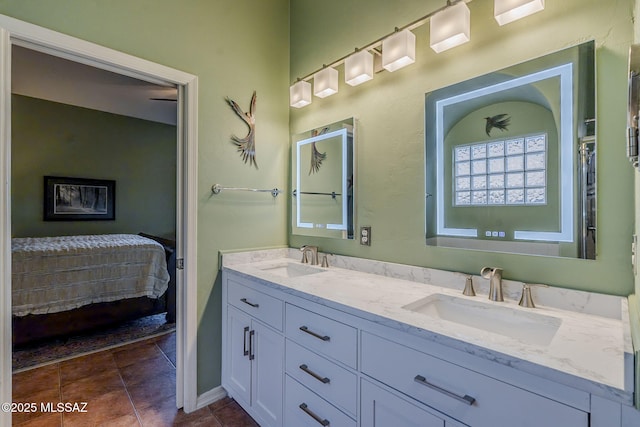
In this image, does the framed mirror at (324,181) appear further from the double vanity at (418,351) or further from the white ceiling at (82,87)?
the white ceiling at (82,87)

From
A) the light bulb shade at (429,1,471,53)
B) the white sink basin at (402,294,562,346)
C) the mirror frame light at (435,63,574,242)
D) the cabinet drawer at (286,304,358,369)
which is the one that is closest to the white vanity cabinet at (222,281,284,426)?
the cabinet drawer at (286,304,358,369)

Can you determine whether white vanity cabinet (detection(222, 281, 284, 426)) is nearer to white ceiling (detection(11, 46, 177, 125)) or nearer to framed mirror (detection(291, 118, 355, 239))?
framed mirror (detection(291, 118, 355, 239))

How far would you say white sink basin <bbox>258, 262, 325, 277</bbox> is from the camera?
194cm

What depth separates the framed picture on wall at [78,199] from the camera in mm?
4203

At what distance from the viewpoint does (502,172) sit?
50.9 inches

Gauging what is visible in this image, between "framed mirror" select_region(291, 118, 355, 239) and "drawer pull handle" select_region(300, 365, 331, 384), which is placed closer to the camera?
"drawer pull handle" select_region(300, 365, 331, 384)

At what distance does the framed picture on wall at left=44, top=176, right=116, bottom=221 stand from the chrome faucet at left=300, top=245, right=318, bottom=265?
4002 mm

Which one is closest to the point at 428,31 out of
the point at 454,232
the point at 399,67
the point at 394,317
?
the point at 399,67

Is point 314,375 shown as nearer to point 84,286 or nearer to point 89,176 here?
point 84,286

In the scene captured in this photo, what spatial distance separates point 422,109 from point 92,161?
4926 millimetres

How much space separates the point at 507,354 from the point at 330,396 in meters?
0.72

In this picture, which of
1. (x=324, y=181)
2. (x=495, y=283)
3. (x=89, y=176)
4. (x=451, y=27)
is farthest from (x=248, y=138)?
(x=89, y=176)

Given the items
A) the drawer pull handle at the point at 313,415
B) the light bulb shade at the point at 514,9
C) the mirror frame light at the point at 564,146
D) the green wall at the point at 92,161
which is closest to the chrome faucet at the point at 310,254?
the drawer pull handle at the point at 313,415

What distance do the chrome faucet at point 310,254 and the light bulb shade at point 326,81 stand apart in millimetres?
999
